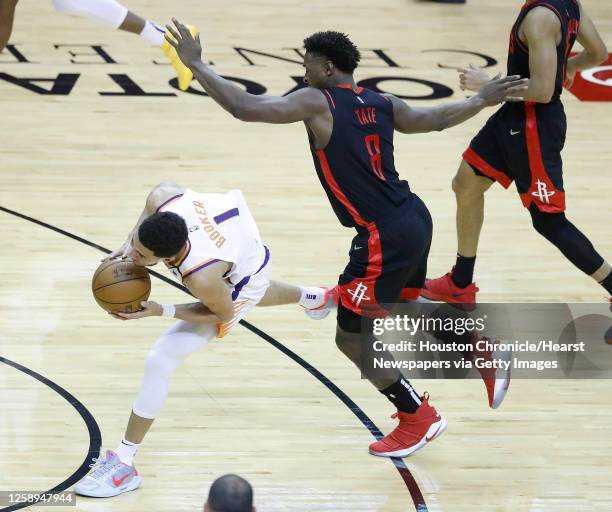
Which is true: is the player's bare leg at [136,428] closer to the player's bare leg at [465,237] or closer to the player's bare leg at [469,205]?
the player's bare leg at [465,237]

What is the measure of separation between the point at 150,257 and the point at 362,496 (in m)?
1.38

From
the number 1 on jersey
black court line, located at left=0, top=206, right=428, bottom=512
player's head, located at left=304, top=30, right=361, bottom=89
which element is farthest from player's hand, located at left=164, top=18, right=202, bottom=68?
black court line, located at left=0, top=206, right=428, bottom=512

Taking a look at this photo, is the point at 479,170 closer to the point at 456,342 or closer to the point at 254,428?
the point at 456,342

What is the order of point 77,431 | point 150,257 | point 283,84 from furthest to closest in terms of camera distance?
point 283,84 → point 77,431 → point 150,257

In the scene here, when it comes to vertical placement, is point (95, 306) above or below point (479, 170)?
below

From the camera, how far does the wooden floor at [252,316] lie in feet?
16.0

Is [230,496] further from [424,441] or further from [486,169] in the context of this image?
[486,169]

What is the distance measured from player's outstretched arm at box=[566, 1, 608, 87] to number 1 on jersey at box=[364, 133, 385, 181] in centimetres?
177

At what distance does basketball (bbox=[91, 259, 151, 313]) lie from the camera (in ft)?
15.2

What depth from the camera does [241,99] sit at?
15.1ft

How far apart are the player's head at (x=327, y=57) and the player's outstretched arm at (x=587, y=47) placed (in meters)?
1.77

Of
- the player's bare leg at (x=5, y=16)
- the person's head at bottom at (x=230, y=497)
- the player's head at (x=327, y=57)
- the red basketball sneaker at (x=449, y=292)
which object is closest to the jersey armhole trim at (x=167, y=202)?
the player's head at (x=327, y=57)

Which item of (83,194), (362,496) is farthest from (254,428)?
(83,194)

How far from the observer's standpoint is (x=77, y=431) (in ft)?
16.7
